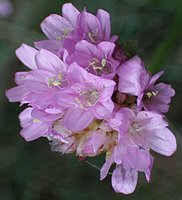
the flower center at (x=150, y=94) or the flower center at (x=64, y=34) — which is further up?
the flower center at (x=64, y=34)

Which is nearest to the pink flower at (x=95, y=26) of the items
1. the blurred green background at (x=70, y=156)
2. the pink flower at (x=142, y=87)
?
the pink flower at (x=142, y=87)

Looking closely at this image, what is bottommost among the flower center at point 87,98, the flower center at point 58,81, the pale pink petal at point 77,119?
the pale pink petal at point 77,119

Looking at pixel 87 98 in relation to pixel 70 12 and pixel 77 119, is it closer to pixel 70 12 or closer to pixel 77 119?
pixel 77 119

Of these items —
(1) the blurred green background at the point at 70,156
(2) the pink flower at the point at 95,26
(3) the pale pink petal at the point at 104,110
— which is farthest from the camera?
(1) the blurred green background at the point at 70,156

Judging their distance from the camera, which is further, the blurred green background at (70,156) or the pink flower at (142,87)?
the blurred green background at (70,156)

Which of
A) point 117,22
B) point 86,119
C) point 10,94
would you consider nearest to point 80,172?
point 117,22

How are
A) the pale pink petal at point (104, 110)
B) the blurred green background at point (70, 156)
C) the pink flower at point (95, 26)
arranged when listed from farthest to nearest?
the blurred green background at point (70, 156) < the pink flower at point (95, 26) < the pale pink petal at point (104, 110)

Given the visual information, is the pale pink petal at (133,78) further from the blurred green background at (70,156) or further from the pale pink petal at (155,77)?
the blurred green background at (70,156)

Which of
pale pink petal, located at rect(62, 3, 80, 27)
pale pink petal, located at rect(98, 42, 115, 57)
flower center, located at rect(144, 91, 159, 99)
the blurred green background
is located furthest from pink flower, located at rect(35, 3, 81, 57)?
the blurred green background
